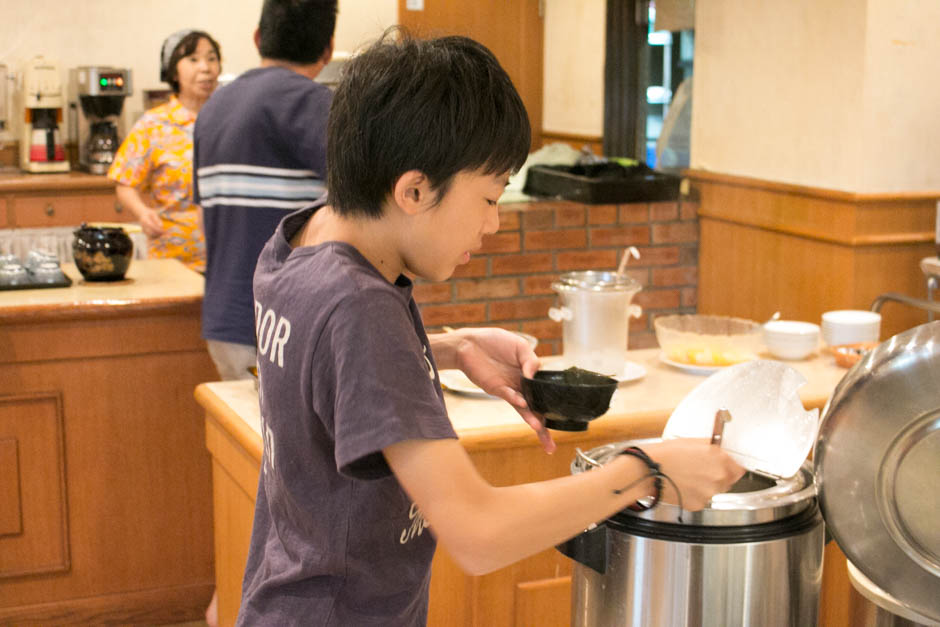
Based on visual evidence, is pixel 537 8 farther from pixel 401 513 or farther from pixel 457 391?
pixel 401 513

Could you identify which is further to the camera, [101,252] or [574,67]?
[574,67]

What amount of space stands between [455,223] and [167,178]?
3042mm

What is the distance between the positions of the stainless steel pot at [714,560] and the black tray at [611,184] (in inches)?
118

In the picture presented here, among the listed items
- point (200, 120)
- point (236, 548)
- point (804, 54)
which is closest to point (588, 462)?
point (236, 548)

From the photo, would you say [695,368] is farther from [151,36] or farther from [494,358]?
[151,36]

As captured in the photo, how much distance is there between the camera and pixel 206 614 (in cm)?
307

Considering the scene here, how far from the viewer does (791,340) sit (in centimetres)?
259

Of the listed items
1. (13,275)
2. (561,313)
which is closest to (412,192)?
(561,313)

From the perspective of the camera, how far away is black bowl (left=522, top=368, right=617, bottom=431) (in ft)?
4.60

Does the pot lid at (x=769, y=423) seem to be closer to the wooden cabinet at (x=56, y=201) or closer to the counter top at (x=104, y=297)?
the counter top at (x=104, y=297)

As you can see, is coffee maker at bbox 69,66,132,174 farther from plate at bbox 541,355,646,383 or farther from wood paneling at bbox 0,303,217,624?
plate at bbox 541,355,646,383

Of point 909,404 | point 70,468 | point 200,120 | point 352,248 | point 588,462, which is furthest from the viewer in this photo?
point 70,468

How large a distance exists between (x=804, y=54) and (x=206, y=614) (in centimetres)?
256

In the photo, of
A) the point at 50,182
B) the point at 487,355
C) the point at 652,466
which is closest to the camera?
the point at 652,466
